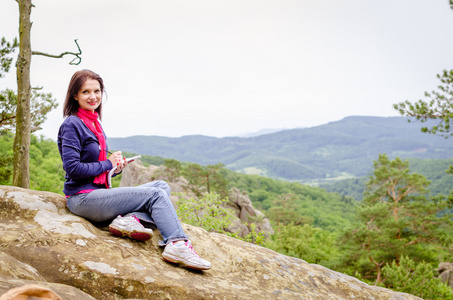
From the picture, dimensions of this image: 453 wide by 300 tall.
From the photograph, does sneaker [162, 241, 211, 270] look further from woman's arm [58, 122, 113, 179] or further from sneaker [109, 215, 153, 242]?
woman's arm [58, 122, 113, 179]

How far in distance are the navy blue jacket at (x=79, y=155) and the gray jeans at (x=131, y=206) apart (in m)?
0.14

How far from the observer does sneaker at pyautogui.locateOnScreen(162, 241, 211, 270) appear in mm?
3549

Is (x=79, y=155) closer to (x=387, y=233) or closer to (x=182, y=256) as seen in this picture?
(x=182, y=256)

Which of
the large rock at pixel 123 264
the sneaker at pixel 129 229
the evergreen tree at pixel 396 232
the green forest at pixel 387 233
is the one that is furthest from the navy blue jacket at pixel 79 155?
the evergreen tree at pixel 396 232

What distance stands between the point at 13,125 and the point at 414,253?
26.7 m

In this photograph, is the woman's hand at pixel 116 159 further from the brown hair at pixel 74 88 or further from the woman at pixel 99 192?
the brown hair at pixel 74 88

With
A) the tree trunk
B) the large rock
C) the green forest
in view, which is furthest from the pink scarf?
the green forest

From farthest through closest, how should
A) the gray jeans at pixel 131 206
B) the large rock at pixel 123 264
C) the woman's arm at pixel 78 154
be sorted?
the gray jeans at pixel 131 206 < the woman's arm at pixel 78 154 < the large rock at pixel 123 264

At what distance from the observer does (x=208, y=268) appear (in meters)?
3.61

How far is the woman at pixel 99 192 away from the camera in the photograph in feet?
11.7

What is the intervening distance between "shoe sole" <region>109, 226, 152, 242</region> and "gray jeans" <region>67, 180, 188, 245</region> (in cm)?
17

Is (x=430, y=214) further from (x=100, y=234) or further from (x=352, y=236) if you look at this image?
(x=100, y=234)

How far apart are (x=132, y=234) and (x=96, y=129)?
4.14 feet

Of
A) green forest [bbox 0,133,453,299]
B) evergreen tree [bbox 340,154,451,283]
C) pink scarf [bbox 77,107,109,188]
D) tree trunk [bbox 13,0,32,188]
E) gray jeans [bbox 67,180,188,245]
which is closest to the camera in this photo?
gray jeans [bbox 67,180,188,245]
